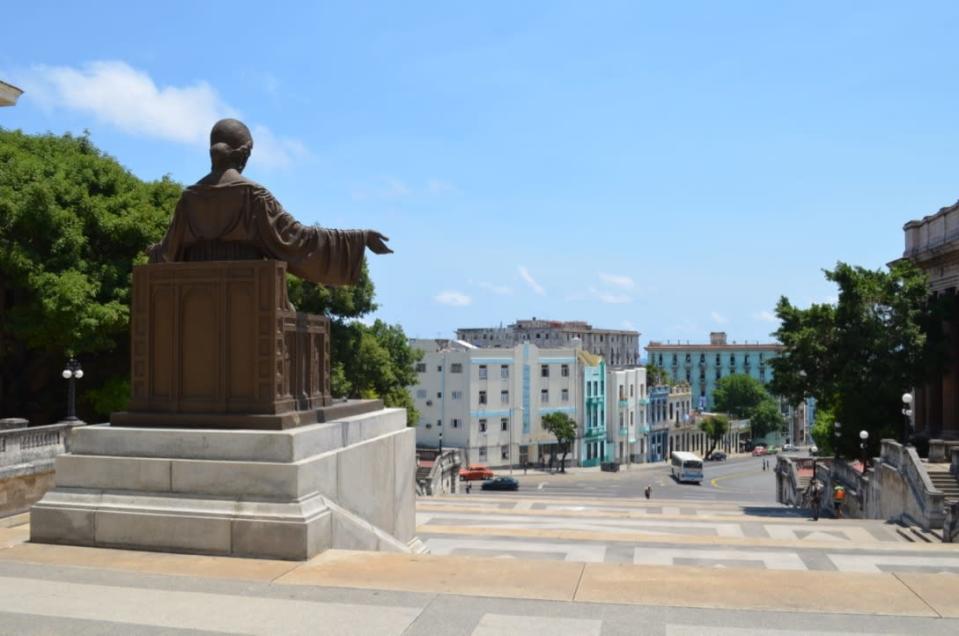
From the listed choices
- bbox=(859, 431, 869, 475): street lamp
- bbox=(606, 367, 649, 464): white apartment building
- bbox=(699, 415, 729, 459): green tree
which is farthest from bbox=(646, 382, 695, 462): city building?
bbox=(859, 431, 869, 475): street lamp

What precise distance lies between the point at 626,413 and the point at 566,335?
39.5 meters

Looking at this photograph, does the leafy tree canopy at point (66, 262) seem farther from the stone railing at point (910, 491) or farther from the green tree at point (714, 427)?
the green tree at point (714, 427)

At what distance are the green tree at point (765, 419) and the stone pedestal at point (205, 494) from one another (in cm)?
12429

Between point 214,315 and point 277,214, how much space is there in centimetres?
127

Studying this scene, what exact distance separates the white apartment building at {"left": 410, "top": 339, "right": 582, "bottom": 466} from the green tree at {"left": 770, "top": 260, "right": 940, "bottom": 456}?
147ft

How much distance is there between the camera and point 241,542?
8.12m

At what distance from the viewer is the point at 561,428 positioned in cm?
8162

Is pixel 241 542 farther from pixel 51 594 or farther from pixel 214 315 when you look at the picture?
pixel 214 315

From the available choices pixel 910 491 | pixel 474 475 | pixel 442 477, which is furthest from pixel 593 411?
pixel 910 491

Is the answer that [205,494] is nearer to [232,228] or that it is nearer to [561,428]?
[232,228]

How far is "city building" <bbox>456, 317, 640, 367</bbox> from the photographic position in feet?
424

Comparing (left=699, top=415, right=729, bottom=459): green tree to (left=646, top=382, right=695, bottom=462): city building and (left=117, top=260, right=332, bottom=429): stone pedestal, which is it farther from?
(left=117, top=260, right=332, bottom=429): stone pedestal

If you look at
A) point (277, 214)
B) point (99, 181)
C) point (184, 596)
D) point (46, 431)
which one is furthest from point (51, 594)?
point (99, 181)

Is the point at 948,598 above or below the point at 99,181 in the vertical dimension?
below
